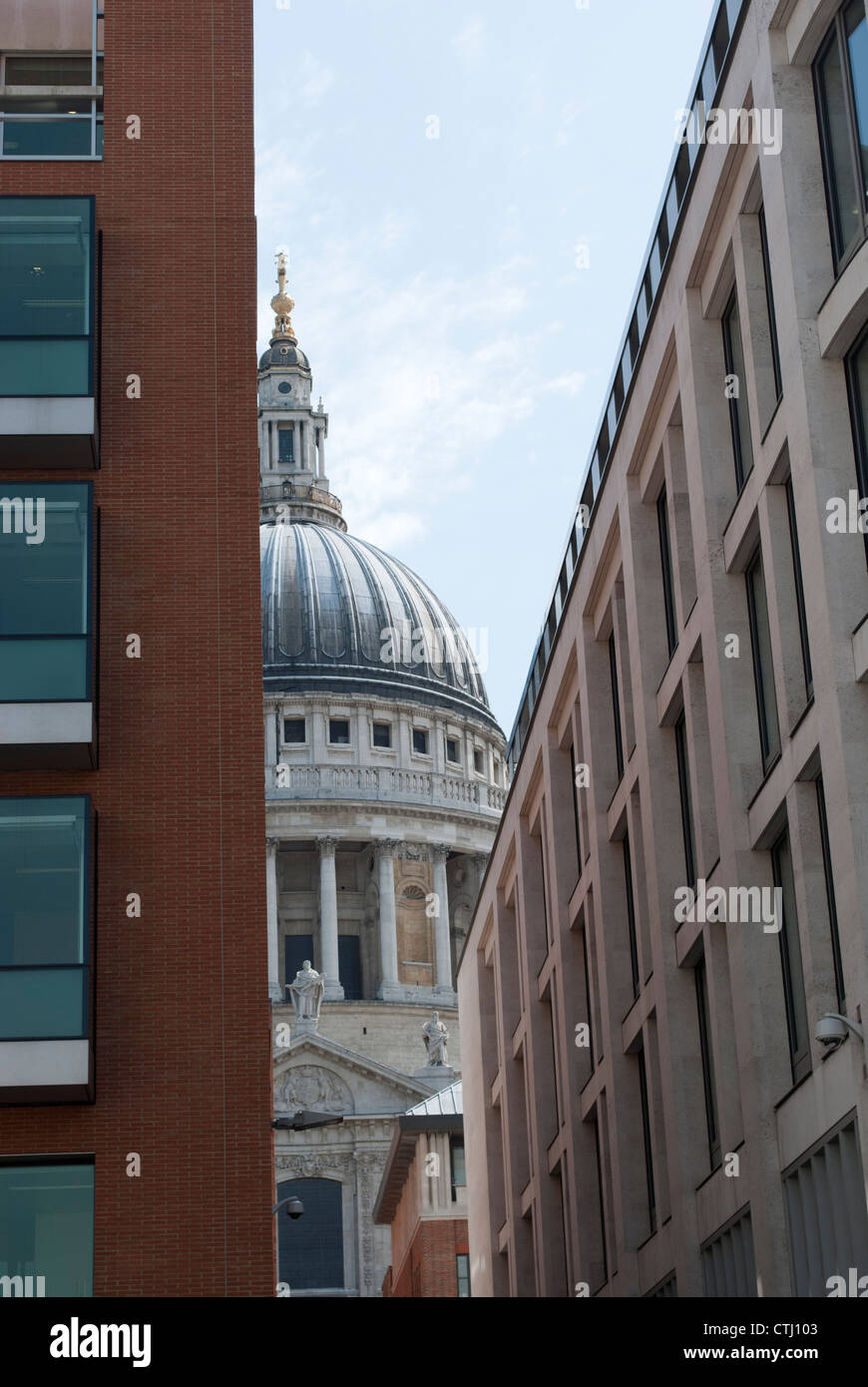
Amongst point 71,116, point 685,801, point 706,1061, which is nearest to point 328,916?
point 685,801

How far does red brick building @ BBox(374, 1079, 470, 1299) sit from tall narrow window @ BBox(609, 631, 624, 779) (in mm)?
24044

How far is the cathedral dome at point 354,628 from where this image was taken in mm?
117500

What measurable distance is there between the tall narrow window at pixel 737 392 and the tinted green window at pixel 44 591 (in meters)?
8.08

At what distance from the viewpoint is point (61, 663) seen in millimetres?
24062

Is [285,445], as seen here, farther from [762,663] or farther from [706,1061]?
[762,663]

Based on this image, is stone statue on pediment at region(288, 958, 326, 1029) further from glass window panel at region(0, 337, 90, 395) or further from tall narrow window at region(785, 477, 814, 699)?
tall narrow window at region(785, 477, 814, 699)

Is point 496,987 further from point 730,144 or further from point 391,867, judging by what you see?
point 391,867

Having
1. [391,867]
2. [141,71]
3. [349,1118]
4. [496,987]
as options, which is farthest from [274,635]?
[141,71]

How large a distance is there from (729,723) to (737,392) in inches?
170

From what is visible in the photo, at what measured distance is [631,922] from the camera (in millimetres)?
35094

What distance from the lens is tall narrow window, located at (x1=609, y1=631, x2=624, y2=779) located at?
119ft

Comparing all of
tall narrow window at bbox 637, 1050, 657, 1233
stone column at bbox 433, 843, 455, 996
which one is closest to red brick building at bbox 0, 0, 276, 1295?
tall narrow window at bbox 637, 1050, 657, 1233

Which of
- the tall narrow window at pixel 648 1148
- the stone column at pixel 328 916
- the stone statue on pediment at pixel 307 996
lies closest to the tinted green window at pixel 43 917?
the tall narrow window at pixel 648 1148
